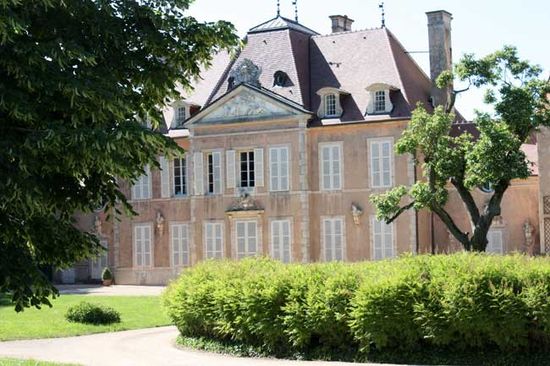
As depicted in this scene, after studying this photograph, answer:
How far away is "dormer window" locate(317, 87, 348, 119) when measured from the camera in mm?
38500

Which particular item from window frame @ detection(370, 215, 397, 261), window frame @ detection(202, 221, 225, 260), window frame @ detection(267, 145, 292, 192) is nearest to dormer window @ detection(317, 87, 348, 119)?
window frame @ detection(267, 145, 292, 192)

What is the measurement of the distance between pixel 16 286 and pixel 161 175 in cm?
A: 3186

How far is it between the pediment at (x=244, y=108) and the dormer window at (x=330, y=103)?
1086 mm

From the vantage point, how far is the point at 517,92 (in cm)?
2569

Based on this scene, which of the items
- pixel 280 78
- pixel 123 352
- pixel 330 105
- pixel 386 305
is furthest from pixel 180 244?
pixel 386 305

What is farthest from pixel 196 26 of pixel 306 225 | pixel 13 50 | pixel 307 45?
pixel 307 45

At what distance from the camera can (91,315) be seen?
949 inches

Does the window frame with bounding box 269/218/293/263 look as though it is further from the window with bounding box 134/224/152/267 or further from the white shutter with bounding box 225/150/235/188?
the window with bounding box 134/224/152/267

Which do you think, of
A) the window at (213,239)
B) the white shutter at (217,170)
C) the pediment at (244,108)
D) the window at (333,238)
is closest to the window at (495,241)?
the window at (333,238)

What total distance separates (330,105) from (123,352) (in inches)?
862

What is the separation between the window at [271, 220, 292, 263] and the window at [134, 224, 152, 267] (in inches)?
245

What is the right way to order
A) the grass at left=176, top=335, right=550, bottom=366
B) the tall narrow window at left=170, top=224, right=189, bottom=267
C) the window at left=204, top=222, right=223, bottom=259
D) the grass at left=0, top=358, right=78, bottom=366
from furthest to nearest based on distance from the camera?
1. the tall narrow window at left=170, top=224, right=189, bottom=267
2. the window at left=204, top=222, right=223, bottom=259
3. the grass at left=0, top=358, right=78, bottom=366
4. the grass at left=176, top=335, right=550, bottom=366

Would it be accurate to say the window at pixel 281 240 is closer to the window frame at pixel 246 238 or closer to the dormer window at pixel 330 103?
the window frame at pixel 246 238

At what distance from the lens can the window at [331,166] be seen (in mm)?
38281
